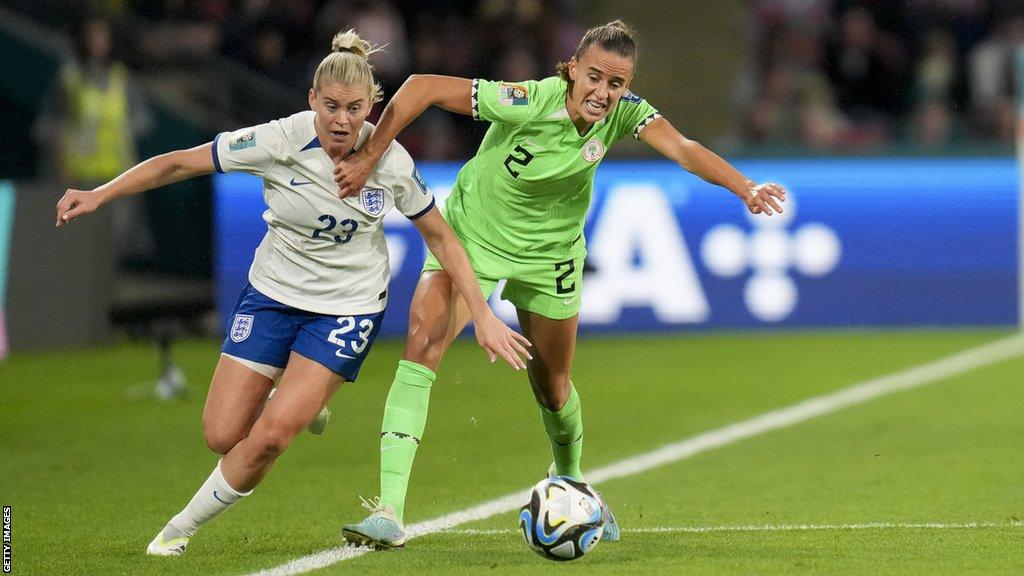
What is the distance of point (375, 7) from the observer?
16562mm

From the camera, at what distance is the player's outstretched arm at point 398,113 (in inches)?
237

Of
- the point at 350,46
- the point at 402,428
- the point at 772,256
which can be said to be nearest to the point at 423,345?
the point at 402,428

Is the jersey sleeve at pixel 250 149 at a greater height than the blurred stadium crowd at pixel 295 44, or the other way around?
the jersey sleeve at pixel 250 149

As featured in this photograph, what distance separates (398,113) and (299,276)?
690 mm

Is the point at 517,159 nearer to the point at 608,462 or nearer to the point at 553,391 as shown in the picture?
the point at 553,391

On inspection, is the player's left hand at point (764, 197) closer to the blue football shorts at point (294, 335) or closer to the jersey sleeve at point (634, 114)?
the jersey sleeve at point (634, 114)

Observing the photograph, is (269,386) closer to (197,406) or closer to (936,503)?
(936,503)

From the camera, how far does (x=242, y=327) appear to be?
245 inches

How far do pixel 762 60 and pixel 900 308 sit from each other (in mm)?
3895

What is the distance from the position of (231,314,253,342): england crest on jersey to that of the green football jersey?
3.23 ft

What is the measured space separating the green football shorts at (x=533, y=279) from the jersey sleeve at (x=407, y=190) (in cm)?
43

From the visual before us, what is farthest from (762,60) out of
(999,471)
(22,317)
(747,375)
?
(999,471)

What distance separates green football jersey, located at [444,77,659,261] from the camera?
21.2 feet

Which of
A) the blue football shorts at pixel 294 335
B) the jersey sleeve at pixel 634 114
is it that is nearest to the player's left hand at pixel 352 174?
the blue football shorts at pixel 294 335
